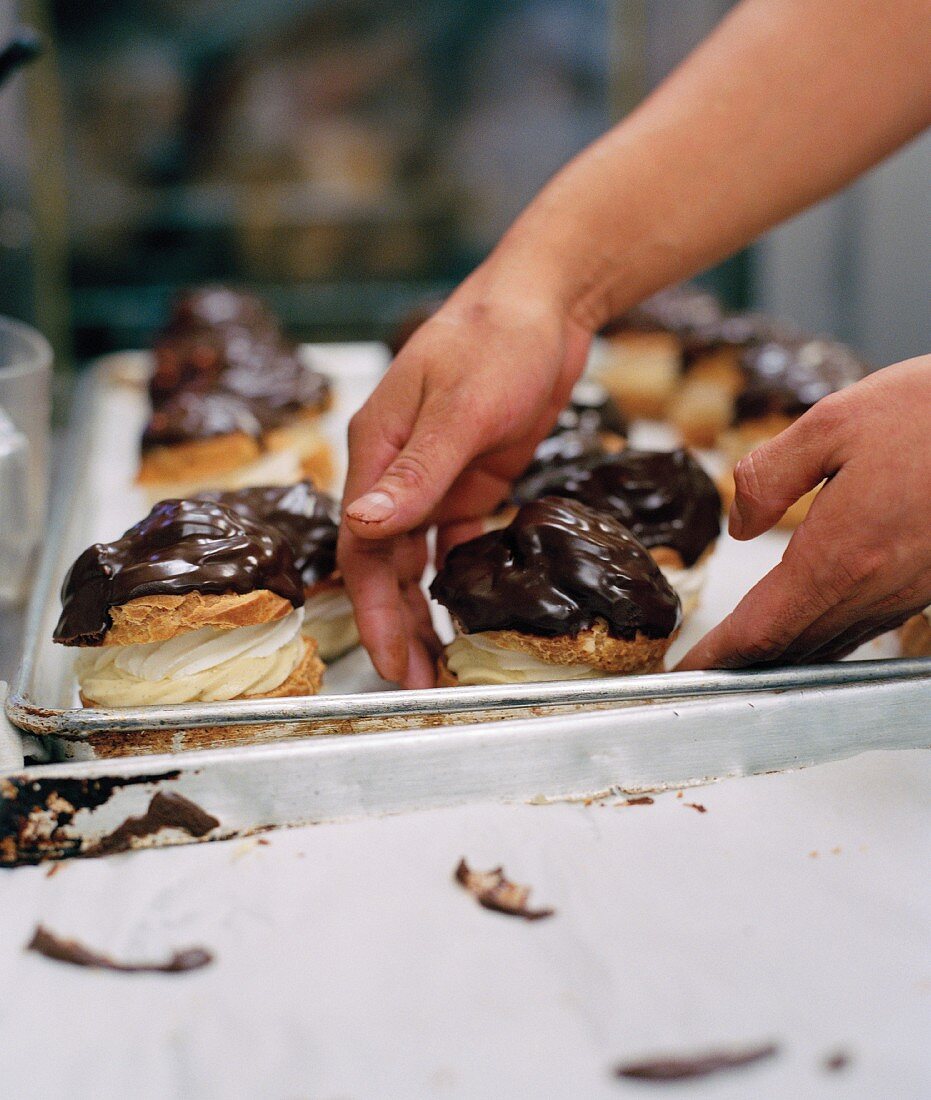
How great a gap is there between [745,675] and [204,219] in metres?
5.08

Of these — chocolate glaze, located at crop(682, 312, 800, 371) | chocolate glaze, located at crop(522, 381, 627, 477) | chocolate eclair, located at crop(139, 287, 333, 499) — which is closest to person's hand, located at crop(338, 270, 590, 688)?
chocolate glaze, located at crop(522, 381, 627, 477)

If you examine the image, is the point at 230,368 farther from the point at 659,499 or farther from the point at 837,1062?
the point at 837,1062

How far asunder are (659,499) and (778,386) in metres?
1.14

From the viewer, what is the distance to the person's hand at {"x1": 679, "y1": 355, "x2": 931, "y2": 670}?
147 centimetres

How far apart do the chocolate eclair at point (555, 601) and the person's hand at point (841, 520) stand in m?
0.12

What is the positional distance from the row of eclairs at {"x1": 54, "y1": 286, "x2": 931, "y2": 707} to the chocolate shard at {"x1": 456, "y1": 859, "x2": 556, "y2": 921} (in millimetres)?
426

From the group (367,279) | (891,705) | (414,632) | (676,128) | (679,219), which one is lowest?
(367,279)

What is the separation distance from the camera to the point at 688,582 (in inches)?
87.4

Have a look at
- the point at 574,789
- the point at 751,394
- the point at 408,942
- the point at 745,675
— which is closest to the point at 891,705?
the point at 745,675

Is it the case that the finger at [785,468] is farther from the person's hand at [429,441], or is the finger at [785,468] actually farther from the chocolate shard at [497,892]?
the chocolate shard at [497,892]

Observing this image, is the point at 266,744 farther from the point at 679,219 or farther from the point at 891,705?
the point at 679,219

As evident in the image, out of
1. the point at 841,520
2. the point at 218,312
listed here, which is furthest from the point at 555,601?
the point at 218,312

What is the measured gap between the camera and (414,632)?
199 cm

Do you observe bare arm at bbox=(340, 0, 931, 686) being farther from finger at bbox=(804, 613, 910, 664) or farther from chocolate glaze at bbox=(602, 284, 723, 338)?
chocolate glaze at bbox=(602, 284, 723, 338)
